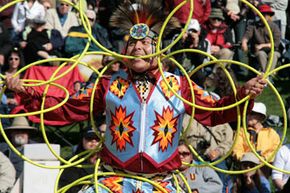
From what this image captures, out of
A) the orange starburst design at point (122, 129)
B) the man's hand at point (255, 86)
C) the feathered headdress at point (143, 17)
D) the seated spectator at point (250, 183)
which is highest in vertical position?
the feathered headdress at point (143, 17)

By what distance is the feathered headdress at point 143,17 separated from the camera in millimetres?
11398

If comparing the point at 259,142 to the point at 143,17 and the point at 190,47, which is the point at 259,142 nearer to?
the point at 190,47

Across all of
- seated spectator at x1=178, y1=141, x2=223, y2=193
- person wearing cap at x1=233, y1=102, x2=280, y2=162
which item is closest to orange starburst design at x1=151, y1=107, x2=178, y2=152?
seated spectator at x1=178, y1=141, x2=223, y2=193

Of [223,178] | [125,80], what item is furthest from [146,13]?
[223,178]

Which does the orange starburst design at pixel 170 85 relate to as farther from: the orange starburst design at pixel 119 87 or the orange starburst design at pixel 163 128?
the orange starburst design at pixel 119 87

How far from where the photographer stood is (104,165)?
11.5 metres

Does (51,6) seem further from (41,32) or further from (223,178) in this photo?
(223,178)

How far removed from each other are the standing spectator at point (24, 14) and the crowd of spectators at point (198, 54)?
0.02 m

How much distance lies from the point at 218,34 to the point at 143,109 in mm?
10121

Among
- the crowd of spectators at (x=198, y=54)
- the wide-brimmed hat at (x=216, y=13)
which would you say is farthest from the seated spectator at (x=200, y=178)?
the wide-brimmed hat at (x=216, y=13)

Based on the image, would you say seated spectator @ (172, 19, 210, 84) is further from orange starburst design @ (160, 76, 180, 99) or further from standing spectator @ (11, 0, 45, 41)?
orange starburst design @ (160, 76, 180, 99)

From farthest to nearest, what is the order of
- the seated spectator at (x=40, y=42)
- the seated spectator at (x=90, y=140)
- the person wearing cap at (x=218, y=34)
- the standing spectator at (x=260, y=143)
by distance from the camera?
the person wearing cap at (x=218, y=34), the seated spectator at (x=40, y=42), the standing spectator at (x=260, y=143), the seated spectator at (x=90, y=140)

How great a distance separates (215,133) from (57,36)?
437cm

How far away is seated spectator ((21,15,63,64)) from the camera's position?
63.5ft
